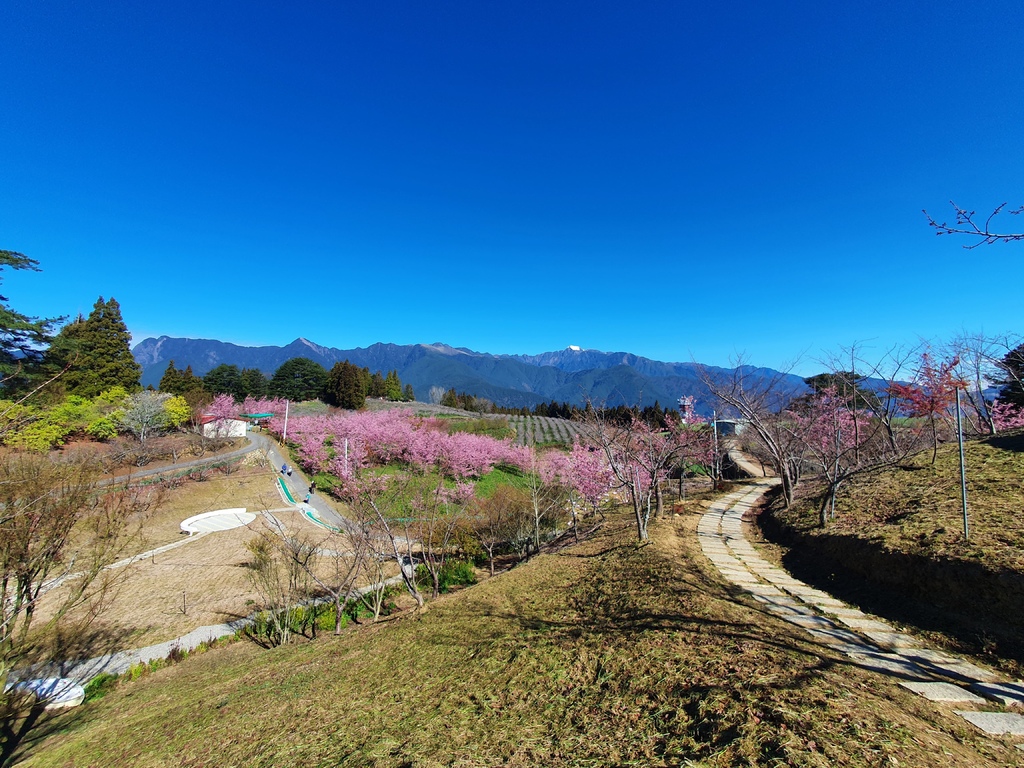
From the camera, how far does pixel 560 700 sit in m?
3.86

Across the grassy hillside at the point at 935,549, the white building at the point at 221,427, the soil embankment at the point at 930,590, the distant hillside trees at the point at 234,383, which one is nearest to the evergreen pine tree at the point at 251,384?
the distant hillside trees at the point at 234,383

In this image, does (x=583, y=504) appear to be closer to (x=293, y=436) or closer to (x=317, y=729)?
(x=317, y=729)

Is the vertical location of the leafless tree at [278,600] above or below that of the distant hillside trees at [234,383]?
below

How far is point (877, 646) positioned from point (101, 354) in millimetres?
47681

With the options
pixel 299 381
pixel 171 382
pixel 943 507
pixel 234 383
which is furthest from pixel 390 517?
pixel 234 383

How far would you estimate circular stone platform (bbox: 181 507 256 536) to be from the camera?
21.8m

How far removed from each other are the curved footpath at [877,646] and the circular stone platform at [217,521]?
24.8 meters

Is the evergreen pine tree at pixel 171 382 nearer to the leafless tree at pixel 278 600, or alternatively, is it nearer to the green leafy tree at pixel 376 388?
the green leafy tree at pixel 376 388

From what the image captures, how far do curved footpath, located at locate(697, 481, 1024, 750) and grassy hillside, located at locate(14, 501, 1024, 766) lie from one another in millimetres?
343

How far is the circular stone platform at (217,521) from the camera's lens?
2178 centimetres

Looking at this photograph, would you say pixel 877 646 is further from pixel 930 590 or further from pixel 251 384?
pixel 251 384

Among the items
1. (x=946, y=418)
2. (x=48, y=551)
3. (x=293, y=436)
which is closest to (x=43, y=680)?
(x=48, y=551)

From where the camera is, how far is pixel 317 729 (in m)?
4.22

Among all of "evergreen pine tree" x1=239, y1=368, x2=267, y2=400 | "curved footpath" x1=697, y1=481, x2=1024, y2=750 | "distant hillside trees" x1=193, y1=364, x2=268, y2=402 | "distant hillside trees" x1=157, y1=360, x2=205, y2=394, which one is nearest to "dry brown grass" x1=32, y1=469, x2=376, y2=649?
"curved footpath" x1=697, y1=481, x2=1024, y2=750
